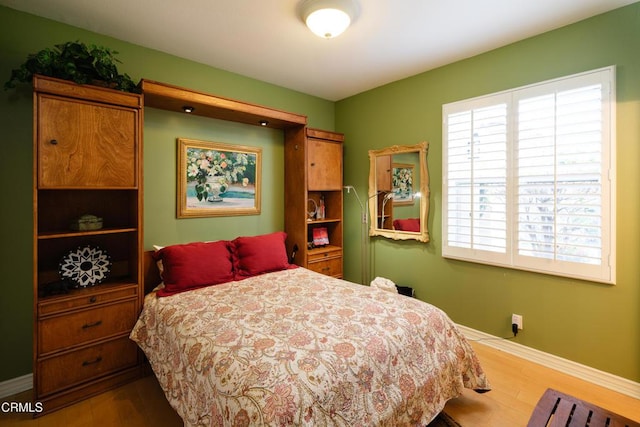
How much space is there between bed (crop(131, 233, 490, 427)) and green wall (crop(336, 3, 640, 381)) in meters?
1.01

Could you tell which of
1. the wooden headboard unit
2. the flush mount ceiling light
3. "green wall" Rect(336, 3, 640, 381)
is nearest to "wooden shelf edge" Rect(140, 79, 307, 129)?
the flush mount ceiling light

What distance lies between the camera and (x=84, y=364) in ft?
6.81

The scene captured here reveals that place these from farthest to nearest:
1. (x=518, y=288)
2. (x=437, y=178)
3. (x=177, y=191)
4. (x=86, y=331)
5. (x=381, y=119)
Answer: (x=381, y=119)
(x=437, y=178)
(x=177, y=191)
(x=518, y=288)
(x=86, y=331)

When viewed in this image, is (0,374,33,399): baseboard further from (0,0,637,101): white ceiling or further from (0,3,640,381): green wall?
(0,0,637,101): white ceiling

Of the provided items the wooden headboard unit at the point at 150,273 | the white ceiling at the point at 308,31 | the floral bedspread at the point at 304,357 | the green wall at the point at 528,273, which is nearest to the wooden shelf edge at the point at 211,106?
the white ceiling at the point at 308,31

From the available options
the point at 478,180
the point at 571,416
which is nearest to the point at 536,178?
the point at 478,180

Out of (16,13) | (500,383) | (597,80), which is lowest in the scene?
(500,383)

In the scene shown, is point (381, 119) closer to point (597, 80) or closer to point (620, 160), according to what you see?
point (597, 80)

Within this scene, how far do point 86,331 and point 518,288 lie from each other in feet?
11.0

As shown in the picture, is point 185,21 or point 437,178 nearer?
point 185,21

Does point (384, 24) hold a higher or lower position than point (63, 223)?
higher

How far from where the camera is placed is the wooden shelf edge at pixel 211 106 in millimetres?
2408

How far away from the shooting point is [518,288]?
8.52 ft

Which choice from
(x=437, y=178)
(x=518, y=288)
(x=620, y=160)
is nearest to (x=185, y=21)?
(x=437, y=178)
